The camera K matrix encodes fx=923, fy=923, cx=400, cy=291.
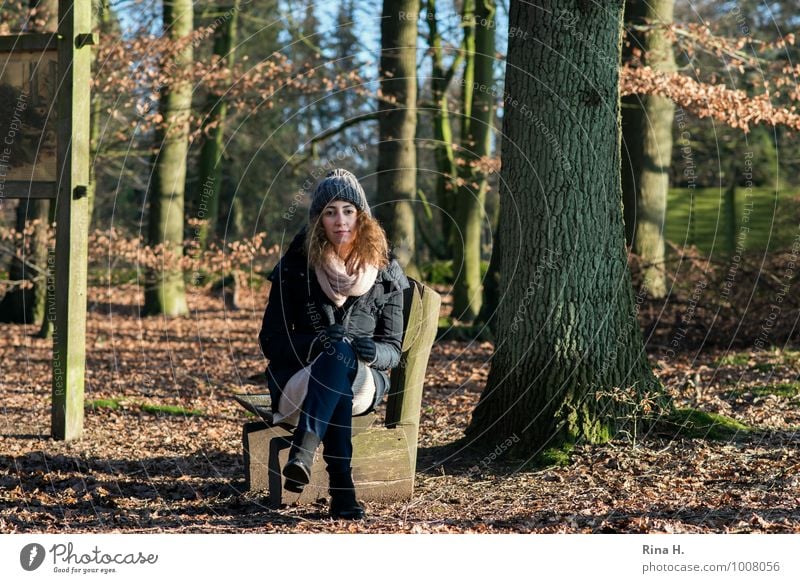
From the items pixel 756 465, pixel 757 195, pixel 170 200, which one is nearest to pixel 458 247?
pixel 170 200

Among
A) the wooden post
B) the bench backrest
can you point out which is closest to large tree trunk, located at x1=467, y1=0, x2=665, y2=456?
the bench backrest

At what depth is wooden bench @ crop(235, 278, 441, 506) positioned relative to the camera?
5.11 meters

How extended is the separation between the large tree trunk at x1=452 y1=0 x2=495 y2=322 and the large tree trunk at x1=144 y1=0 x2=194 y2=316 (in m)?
4.20

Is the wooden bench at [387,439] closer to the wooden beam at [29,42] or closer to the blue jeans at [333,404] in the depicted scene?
the blue jeans at [333,404]

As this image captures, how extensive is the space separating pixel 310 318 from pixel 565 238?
1.85m

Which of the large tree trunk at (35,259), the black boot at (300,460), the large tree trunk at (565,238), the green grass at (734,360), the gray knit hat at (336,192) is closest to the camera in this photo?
the black boot at (300,460)

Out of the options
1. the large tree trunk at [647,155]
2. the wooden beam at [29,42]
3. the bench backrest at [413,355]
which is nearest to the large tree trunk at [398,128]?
the large tree trunk at [647,155]

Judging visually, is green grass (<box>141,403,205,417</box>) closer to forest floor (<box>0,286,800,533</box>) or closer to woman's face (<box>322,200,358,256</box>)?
forest floor (<box>0,286,800,533</box>)

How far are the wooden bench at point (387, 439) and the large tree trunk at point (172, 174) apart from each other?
7869mm

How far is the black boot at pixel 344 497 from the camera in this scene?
4734 mm

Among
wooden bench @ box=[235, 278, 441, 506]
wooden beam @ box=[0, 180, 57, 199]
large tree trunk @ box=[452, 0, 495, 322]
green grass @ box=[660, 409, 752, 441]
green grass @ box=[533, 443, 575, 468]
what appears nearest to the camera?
wooden bench @ box=[235, 278, 441, 506]

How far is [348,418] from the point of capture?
15.5 feet

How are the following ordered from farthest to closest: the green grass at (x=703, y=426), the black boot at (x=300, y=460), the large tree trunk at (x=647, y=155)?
the large tree trunk at (x=647, y=155), the green grass at (x=703, y=426), the black boot at (x=300, y=460)
